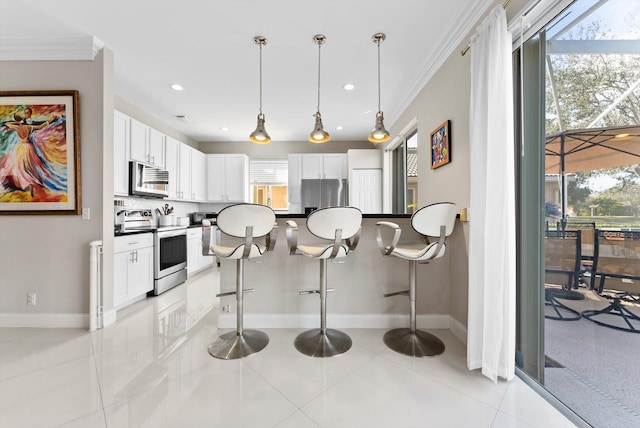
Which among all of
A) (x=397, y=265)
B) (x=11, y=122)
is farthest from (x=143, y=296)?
(x=397, y=265)

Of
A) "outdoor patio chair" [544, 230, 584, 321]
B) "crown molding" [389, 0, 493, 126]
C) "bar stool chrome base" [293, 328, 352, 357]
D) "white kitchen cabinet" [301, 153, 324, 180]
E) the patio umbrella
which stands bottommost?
"bar stool chrome base" [293, 328, 352, 357]

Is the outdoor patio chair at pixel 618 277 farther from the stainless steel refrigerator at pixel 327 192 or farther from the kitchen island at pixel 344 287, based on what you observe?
the stainless steel refrigerator at pixel 327 192

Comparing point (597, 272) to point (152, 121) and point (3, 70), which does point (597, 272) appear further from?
point (152, 121)

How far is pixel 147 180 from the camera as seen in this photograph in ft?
12.5

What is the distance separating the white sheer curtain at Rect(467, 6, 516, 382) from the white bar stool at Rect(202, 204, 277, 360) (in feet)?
4.64

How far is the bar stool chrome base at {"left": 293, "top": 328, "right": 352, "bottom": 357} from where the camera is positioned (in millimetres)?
1978

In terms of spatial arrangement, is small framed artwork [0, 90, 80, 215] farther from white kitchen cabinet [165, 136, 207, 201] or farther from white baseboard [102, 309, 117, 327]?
white kitchen cabinet [165, 136, 207, 201]

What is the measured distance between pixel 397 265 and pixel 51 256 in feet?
10.5

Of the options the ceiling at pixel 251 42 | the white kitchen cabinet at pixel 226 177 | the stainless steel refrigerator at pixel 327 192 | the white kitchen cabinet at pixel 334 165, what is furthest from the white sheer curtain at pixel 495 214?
the white kitchen cabinet at pixel 226 177

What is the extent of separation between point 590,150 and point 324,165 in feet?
14.5

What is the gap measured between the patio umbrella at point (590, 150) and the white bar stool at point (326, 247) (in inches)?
46.0

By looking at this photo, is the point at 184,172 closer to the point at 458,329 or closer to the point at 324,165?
the point at 324,165

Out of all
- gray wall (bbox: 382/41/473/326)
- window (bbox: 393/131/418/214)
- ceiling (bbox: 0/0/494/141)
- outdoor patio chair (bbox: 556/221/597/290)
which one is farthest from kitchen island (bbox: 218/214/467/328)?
ceiling (bbox: 0/0/494/141)

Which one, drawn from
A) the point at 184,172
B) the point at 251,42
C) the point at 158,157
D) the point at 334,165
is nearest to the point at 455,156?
the point at 251,42
